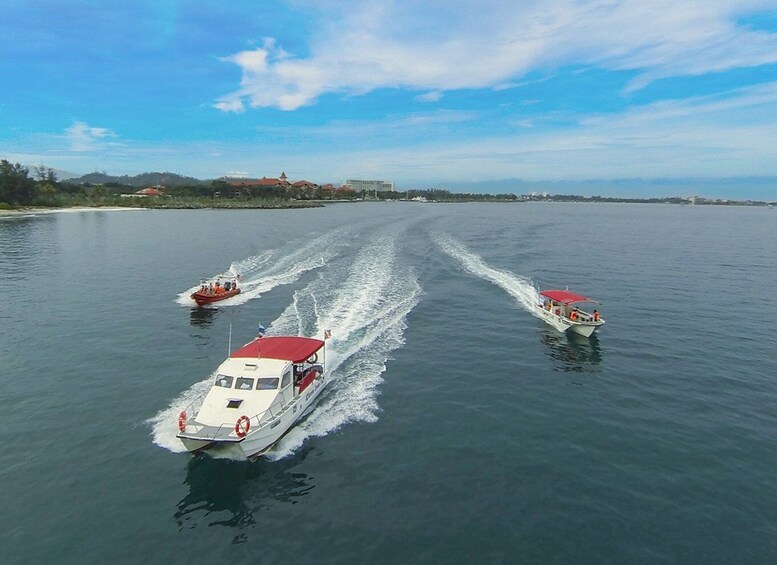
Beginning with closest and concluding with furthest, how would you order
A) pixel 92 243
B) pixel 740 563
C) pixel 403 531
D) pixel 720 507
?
pixel 740 563, pixel 403 531, pixel 720 507, pixel 92 243

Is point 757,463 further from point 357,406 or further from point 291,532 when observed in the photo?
point 291,532

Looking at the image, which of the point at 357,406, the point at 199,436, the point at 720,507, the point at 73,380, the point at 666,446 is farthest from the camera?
the point at 73,380

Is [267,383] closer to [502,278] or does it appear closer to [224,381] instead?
[224,381]

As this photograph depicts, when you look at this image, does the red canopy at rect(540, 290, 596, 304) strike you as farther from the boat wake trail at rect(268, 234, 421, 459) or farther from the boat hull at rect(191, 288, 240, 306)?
the boat hull at rect(191, 288, 240, 306)

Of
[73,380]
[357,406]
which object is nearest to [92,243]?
[73,380]

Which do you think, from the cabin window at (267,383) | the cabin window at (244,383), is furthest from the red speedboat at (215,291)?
the cabin window at (267,383)

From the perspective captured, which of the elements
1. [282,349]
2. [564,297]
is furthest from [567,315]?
[282,349]
